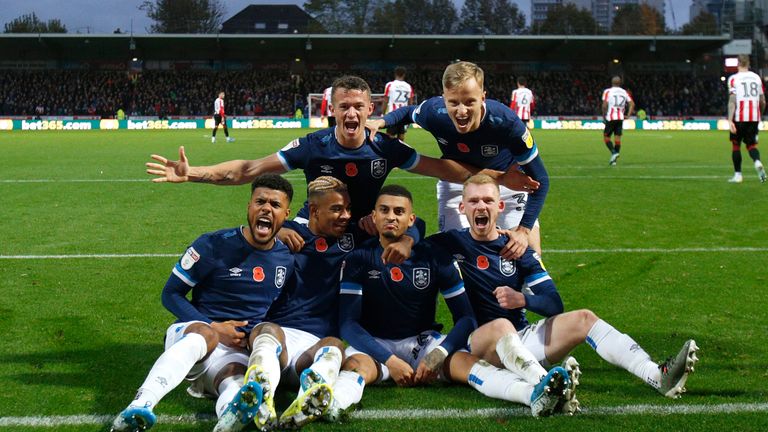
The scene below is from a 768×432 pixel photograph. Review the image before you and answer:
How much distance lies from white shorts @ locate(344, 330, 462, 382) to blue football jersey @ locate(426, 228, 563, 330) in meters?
0.36

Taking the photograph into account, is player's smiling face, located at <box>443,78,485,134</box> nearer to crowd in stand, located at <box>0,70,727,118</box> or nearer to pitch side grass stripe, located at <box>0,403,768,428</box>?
pitch side grass stripe, located at <box>0,403,768,428</box>

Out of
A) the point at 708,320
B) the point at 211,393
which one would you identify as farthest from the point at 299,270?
the point at 708,320

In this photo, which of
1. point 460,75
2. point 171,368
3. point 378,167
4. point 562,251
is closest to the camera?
point 171,368

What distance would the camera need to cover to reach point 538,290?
5.11 metres

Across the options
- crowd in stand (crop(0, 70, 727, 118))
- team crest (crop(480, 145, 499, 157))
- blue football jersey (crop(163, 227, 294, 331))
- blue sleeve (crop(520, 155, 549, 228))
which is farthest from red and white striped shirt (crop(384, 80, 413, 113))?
crowd in stand (crop(0, 70, 727, 118))

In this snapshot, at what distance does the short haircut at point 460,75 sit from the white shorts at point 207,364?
7.22ft

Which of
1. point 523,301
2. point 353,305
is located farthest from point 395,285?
point 523,301

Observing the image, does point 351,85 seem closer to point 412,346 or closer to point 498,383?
point 412,346

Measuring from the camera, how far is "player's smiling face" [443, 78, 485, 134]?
18.0 feet

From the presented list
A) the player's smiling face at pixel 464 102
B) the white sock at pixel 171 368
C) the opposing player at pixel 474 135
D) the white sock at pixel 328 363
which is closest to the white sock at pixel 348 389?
the white sock at pixel 328 363

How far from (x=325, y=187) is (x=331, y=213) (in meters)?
0.17

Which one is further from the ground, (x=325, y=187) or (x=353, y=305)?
(x=325, y=187)

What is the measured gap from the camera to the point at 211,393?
464 cm

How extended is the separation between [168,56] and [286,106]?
35.2 feet
